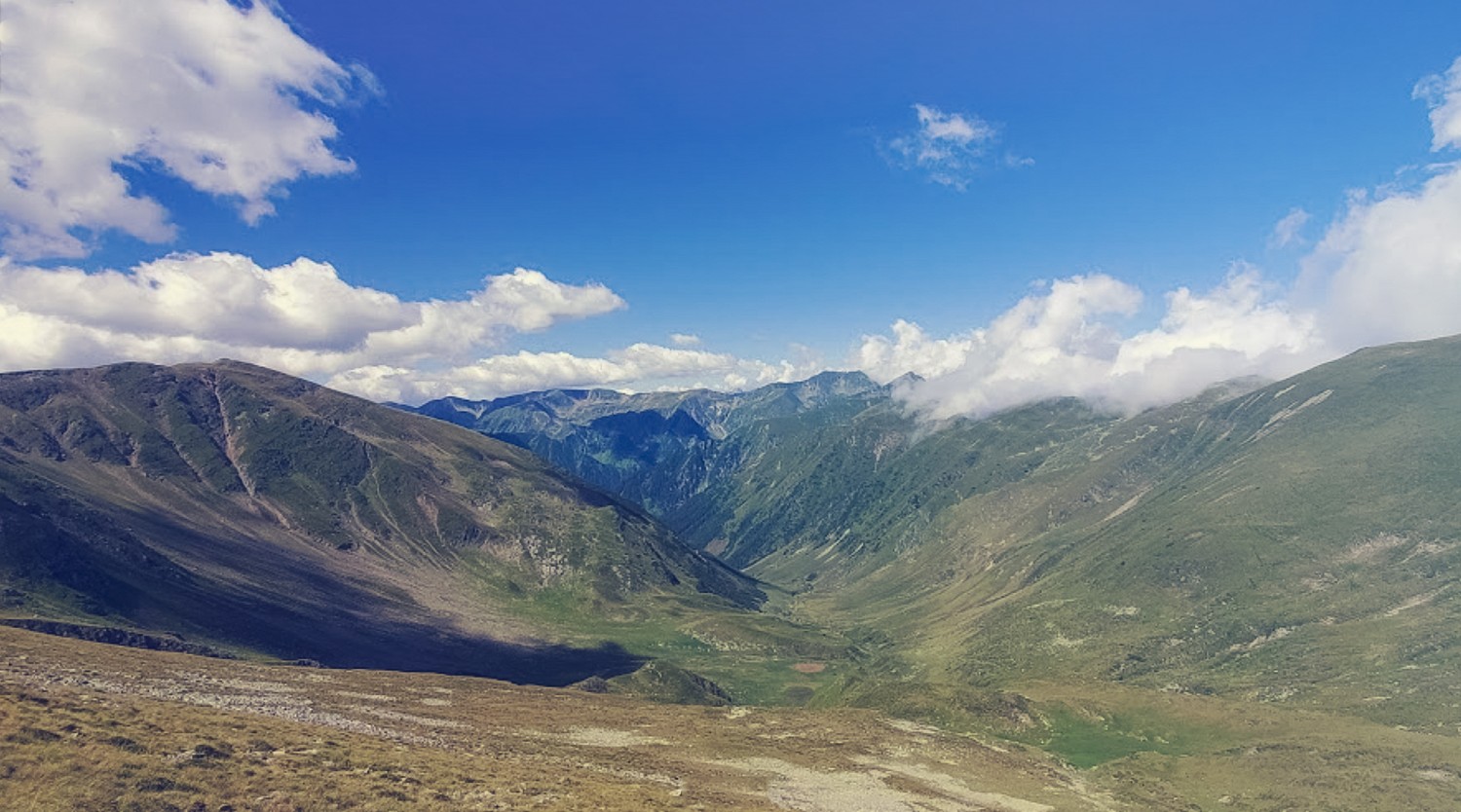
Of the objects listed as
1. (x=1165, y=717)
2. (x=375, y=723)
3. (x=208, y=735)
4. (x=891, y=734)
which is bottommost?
(x=1165, y=717)

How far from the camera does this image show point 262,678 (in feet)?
302

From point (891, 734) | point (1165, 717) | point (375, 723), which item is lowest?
point (1165, 717)

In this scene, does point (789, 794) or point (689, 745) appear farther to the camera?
point (689, 745)

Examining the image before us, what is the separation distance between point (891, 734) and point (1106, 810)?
30.7 metres

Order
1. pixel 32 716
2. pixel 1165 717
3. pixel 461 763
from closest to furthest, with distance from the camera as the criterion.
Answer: pixel 32 716 → pixel 461 763 → pixel 1165 717

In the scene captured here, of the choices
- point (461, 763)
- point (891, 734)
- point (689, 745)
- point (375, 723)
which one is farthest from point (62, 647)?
point (891, 734)

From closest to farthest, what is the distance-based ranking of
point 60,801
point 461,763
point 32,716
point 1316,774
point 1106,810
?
point 60,801 → point 32,716 → point 461,763 → point 1106,810 → point 1316,774

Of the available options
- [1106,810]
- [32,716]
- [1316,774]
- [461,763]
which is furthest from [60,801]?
[1316,774]

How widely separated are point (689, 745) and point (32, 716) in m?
65.1

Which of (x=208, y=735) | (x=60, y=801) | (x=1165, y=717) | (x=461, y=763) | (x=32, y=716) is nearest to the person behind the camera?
(x=60, y=801)

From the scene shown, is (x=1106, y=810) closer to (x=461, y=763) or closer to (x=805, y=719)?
(x=805, y=719)

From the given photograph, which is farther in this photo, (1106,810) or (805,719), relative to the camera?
(805,719)

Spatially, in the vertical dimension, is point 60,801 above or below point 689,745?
above

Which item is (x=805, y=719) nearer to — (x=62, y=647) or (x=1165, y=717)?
(x=62, y=647)
